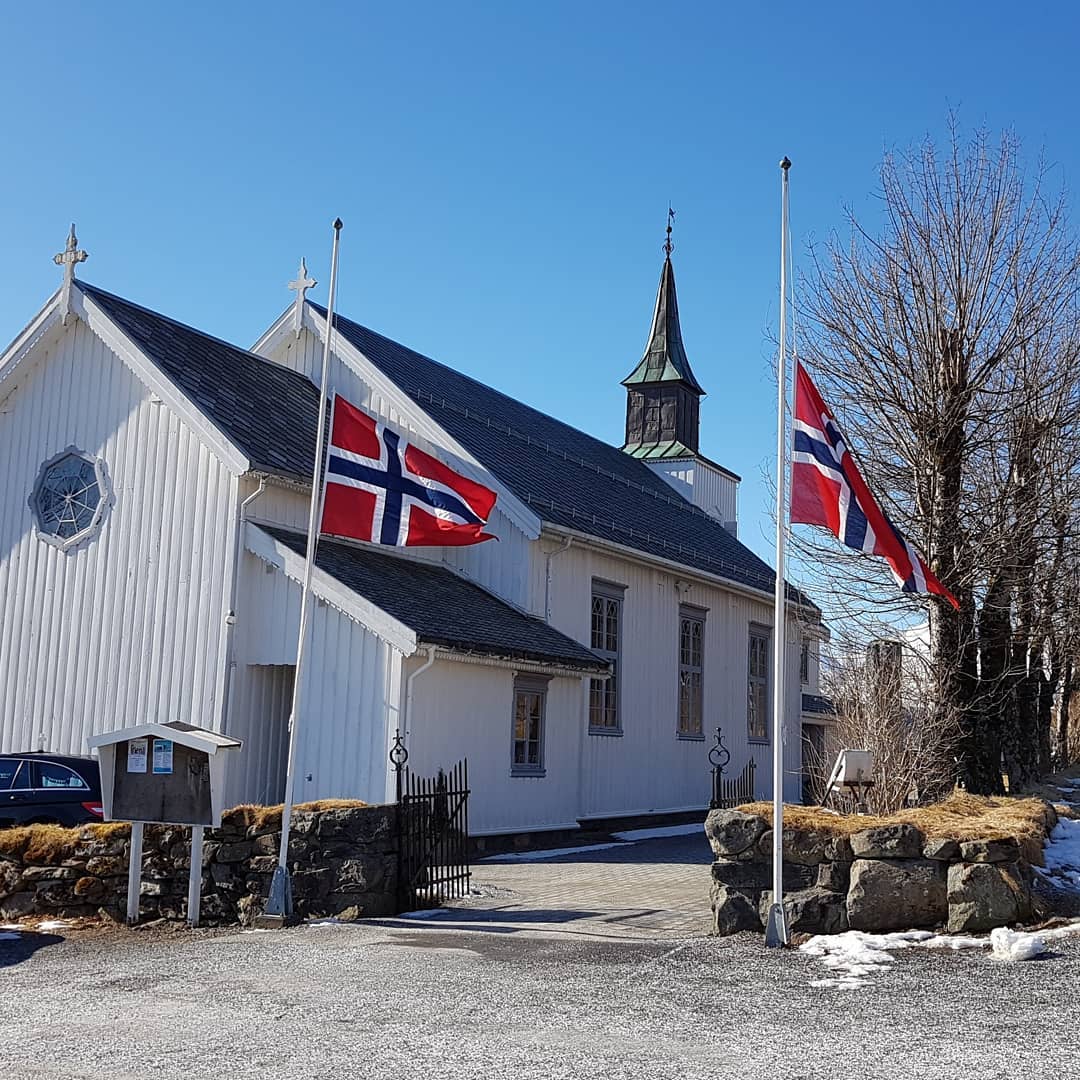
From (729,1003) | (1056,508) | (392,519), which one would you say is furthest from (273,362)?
(729,1003)

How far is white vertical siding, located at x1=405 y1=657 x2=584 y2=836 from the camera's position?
17.3m

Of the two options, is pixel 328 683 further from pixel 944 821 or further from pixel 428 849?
pixel 944 821

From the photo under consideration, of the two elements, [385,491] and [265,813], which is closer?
[265,813]

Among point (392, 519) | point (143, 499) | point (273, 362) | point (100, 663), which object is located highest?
point (273, 362)

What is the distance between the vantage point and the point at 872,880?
34.3 feet

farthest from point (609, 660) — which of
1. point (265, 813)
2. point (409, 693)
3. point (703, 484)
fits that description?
point (703, 484)

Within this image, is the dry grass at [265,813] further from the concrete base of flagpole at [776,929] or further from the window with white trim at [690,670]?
the window with white trim at [690,670]

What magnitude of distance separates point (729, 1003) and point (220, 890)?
575 centimetres

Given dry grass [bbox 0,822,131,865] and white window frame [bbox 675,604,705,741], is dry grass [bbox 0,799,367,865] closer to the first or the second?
dry grass [bbox 0,822,131,865]

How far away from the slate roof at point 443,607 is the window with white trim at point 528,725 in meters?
0.50

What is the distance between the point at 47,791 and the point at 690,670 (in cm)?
1401

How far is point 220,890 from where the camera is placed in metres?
12.3

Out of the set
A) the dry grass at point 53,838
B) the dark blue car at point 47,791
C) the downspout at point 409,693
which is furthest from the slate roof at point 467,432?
the dry grass at point 53,838

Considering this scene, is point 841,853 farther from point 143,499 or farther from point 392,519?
point 143,499
